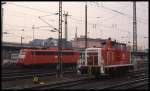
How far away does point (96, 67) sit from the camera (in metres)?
24.8

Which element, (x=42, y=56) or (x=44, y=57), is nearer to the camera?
(x=42, y=56)

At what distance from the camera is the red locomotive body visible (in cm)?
4203

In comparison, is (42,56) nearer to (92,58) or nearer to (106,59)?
(92,58)

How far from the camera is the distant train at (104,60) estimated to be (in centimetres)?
2492

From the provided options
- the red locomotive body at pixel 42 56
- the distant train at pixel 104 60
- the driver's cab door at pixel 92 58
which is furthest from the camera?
the red locomotive body at pixel 42 56

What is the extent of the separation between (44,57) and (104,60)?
62.5 feet

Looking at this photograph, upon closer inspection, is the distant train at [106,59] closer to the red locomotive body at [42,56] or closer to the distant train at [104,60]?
the distant train at [104,60]

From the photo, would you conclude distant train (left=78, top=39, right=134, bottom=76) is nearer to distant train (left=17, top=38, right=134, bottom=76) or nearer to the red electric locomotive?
distant train (left=17, top=38, right=134, bottom=76)

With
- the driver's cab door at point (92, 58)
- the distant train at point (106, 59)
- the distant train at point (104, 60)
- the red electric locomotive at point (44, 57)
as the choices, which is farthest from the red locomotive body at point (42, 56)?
the driver's cab door at point (92, 58)

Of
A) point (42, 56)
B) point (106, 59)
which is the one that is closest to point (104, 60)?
point (106, 59)

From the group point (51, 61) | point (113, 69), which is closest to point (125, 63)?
point (113, 69)

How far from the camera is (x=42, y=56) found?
4284 centimetres

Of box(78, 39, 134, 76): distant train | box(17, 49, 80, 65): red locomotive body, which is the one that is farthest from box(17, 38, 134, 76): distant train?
box(17, 49, 80, 65): red locomotive body

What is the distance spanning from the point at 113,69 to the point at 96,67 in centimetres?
175
